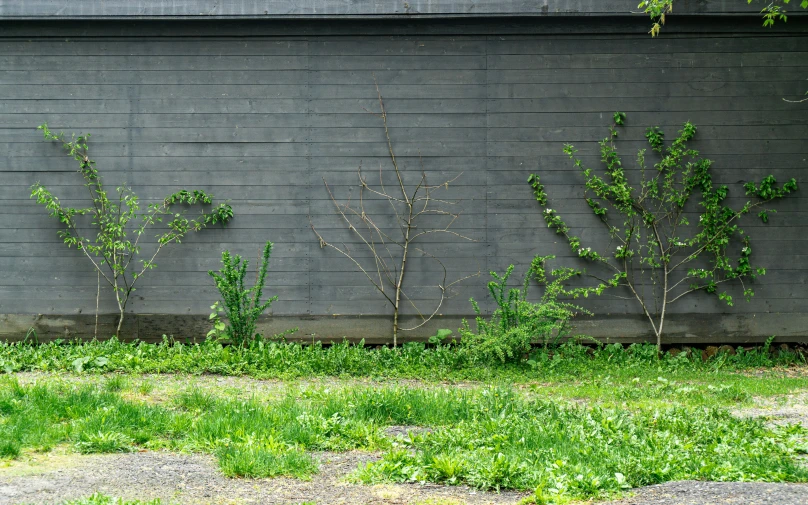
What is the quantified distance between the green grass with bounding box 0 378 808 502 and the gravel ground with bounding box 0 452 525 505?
0.10m

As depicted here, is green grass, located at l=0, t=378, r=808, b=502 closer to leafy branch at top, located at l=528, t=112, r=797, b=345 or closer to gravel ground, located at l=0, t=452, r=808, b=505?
gravel ground, located at l=0, t=452, r=808, b=505

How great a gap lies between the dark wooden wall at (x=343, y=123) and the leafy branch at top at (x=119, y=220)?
11 centimetres

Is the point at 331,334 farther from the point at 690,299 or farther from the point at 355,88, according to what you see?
the point at 690,299

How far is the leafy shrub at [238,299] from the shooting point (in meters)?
7.22

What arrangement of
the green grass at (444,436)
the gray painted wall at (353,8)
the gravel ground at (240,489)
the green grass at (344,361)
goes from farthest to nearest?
the gray painted wall at (353,8) < the green grass at (344,361) < the green grass at (444,436) < the gravel ground at (240,489)

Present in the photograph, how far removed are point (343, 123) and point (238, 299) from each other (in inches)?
84.1

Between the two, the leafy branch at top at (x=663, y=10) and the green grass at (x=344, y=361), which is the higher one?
the leafy branch at top at (x=663, y=10)

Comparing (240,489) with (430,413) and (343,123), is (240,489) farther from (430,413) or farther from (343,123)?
(343,123)

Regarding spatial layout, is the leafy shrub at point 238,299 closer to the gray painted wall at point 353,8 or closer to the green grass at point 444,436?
the green grass at point 444,436

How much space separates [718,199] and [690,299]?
3.54 feet

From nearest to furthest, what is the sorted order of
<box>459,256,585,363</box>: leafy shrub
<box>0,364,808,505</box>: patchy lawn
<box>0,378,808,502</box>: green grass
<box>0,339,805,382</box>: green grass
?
<box>0,364,808,505</box>: patchy lawn → <box>0,378,808,502</box>: green grass → <box>0,339,805,382</box>: green grass → <box>459,256,585,363</box>: leafy shrub

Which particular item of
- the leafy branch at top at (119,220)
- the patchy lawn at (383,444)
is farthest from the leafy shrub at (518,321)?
the leafy branch at top at (119,220)

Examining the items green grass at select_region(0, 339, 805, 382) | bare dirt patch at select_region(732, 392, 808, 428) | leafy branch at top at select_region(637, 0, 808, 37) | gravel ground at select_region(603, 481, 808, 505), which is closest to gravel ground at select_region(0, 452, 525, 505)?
gravel ground at select_region(603, 481, 808, 505)

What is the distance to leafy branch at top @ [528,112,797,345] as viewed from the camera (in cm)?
761
